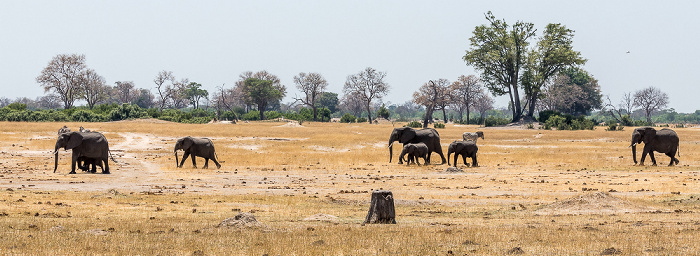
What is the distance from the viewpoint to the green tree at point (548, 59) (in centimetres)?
11700

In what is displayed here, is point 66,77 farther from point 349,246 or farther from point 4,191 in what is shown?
point 349,246

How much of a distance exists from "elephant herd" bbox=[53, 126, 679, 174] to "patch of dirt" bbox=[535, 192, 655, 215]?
21281 millimetres

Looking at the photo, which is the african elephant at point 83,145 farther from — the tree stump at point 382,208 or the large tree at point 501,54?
the large tree at point 501,54

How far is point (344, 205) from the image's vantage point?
91.7 feet

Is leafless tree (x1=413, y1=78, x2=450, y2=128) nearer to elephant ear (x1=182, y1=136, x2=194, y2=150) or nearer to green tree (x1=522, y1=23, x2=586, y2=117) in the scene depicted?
green tree (x1=522, y1=23, x2=586, y2=117)

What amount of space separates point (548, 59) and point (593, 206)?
95446 mm

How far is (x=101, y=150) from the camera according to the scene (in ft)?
134

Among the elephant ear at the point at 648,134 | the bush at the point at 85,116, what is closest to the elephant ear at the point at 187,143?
the elephant ear at the point at 648,134

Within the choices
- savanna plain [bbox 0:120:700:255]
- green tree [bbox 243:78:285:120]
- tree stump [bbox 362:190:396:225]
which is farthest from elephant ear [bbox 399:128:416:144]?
green tree [bbox 243:78:285:120]

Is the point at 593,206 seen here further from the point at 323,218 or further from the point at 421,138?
the point at 421,138

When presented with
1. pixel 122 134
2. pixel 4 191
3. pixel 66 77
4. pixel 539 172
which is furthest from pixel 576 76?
pixel 4 191

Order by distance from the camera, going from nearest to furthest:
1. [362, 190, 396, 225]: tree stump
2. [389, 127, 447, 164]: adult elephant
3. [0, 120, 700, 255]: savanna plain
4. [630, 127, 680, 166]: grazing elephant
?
[0, 120, 700, 255]: savanna plain
[362, 190, 396, 225]: tree stump
[630, 127, 680, 166]: grazing elephant
[389, 127, 447, 164]: adult elephant

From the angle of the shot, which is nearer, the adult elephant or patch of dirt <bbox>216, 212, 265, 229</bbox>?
patch of dirt <bbox>216, 212, 265, 229</bbox>

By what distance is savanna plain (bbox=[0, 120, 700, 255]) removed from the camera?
16.6 metres
